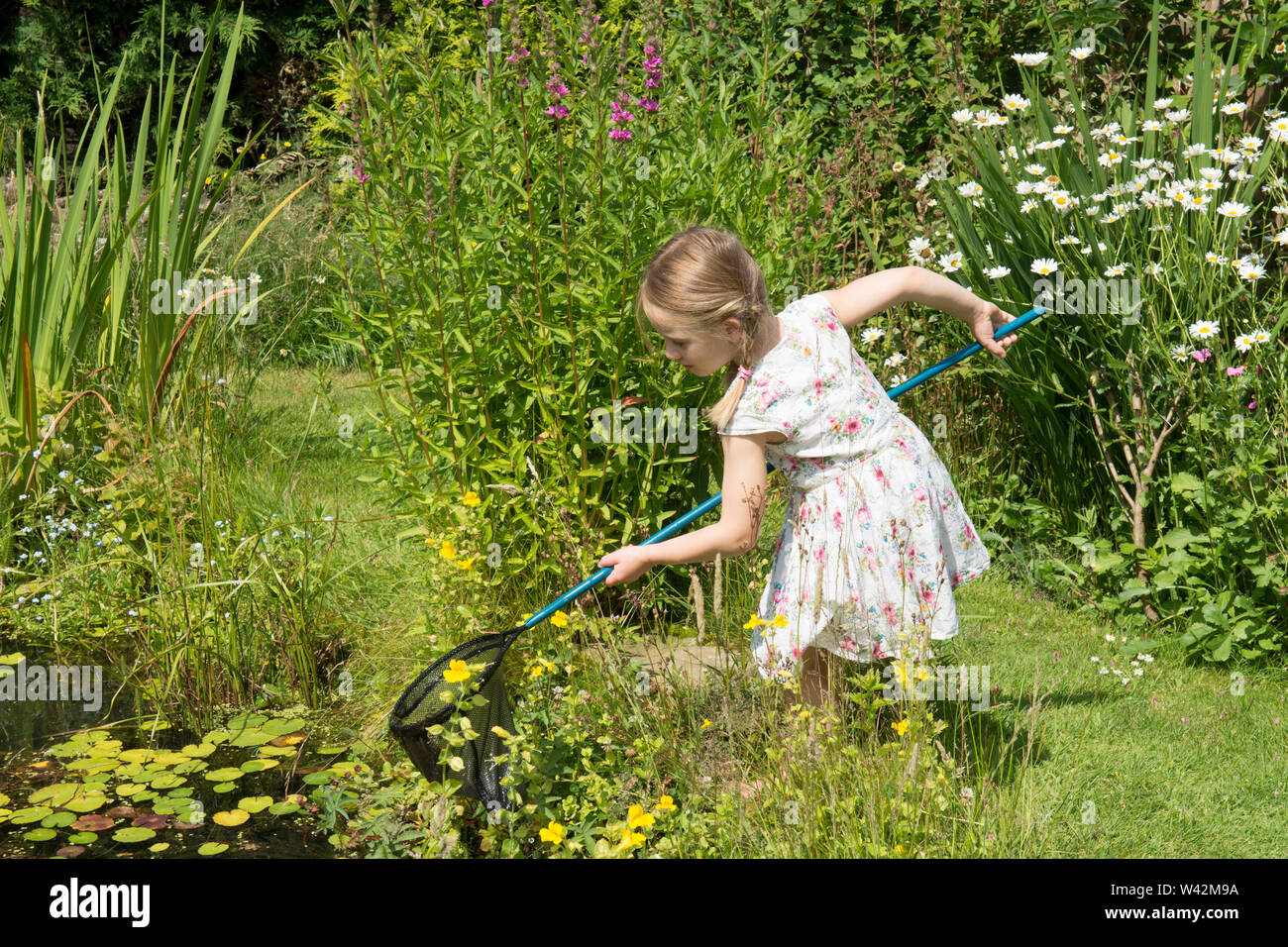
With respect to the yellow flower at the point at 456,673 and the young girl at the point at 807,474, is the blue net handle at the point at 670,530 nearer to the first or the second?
the young girl at the point at 807,474

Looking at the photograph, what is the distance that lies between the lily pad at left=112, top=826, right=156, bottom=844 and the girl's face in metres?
1.70

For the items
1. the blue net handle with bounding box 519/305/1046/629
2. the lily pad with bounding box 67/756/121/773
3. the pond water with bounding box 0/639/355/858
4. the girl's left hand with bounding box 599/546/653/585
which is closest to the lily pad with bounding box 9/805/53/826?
the pond water with bounding box 0/639/355/858

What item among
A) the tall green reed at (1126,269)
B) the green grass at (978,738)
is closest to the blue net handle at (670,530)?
the green grass at (978,738)

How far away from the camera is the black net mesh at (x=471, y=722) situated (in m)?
2.47

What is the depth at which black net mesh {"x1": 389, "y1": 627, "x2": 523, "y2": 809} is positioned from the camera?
2.47 metres

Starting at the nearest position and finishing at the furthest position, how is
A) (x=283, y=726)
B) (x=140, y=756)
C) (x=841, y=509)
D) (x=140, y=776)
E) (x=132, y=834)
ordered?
(x=841, y=509), (x=132, y=834), (x=140, y=776), (x=140, y=756), (x=283, y=726)

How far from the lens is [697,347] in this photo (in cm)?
258

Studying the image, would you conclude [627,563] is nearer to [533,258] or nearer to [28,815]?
[533,258]

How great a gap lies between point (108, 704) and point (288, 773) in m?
0.77

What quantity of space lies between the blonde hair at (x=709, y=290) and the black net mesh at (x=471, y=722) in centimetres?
76

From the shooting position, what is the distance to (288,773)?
2992 millimetres

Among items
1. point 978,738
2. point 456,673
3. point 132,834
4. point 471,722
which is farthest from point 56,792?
Answer: point 978,738

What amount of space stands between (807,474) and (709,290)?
0.50 m

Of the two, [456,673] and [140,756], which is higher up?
[456,673]
